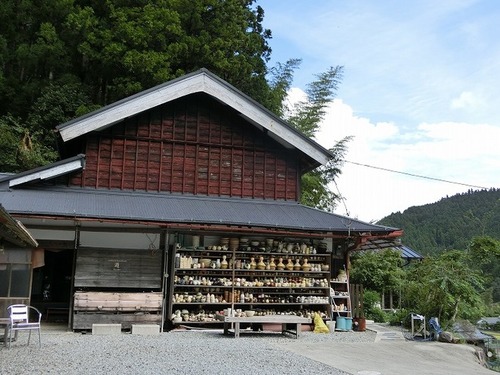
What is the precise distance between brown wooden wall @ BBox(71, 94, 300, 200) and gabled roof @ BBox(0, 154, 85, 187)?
610 mm

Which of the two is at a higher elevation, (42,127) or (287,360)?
(42,127)

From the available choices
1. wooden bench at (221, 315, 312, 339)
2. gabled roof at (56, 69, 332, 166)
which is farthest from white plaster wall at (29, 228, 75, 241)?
wooden bench at (221, 315, 312, 339)

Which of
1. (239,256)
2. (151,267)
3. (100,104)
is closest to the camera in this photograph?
(151,267)

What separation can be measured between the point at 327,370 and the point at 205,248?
5.40 metres

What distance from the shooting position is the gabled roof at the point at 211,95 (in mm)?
12539

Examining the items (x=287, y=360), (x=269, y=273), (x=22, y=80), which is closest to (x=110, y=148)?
(x=269, y=273)

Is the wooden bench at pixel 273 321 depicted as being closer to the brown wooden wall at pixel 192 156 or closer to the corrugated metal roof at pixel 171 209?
the corrugated metal roof at pixel 171 209

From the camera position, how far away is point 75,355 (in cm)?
785

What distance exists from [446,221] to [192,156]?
30.2 m

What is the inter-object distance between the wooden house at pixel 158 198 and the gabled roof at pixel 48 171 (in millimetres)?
23

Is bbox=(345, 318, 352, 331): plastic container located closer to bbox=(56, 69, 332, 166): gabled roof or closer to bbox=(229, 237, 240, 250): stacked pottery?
bbox=(229, 237, 240, 250): stacked pottery

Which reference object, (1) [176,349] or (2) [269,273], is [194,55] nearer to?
(2) [269,273]

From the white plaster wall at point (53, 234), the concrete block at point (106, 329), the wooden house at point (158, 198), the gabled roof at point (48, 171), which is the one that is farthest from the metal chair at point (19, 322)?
the gabled roof at point (48, 171)

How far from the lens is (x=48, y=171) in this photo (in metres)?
12.1
